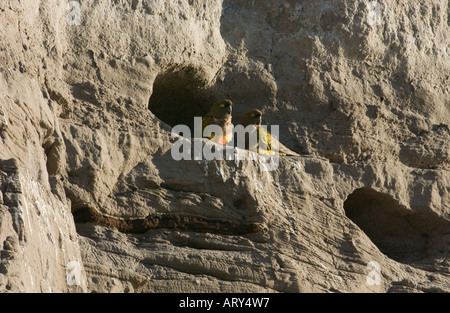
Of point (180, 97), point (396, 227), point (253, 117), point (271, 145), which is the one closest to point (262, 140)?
point (271, 145)

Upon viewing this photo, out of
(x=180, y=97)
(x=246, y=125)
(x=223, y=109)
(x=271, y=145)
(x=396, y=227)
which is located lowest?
(x=396, y=227)

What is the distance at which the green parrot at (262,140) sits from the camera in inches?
370

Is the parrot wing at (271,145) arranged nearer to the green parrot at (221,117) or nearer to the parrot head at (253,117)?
the parrot head at (253,117)

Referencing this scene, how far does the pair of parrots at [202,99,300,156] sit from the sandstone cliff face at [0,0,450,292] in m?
0.27

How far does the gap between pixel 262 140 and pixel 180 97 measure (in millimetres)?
886

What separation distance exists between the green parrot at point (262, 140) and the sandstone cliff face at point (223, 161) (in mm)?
217

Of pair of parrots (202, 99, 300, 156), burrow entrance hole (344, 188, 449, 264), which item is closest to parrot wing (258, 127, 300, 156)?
pair of parrots (202, 99, 300, 156)

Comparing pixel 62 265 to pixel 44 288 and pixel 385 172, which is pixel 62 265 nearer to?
pixel 44 288

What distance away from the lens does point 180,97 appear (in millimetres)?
9992

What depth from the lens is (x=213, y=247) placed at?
837 cm

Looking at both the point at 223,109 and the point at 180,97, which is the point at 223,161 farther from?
the point at 180,97

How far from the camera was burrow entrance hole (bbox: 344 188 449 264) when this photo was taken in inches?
392

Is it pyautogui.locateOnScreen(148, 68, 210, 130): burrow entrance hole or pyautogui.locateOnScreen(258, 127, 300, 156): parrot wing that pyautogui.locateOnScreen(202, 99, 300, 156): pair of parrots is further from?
pyautogui.locateOnScreen(148, 68, 210, 130): burrow entrance hole

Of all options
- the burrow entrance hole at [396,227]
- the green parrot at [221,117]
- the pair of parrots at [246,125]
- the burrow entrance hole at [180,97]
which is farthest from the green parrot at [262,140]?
the burrow entrance hole at [396,227]
